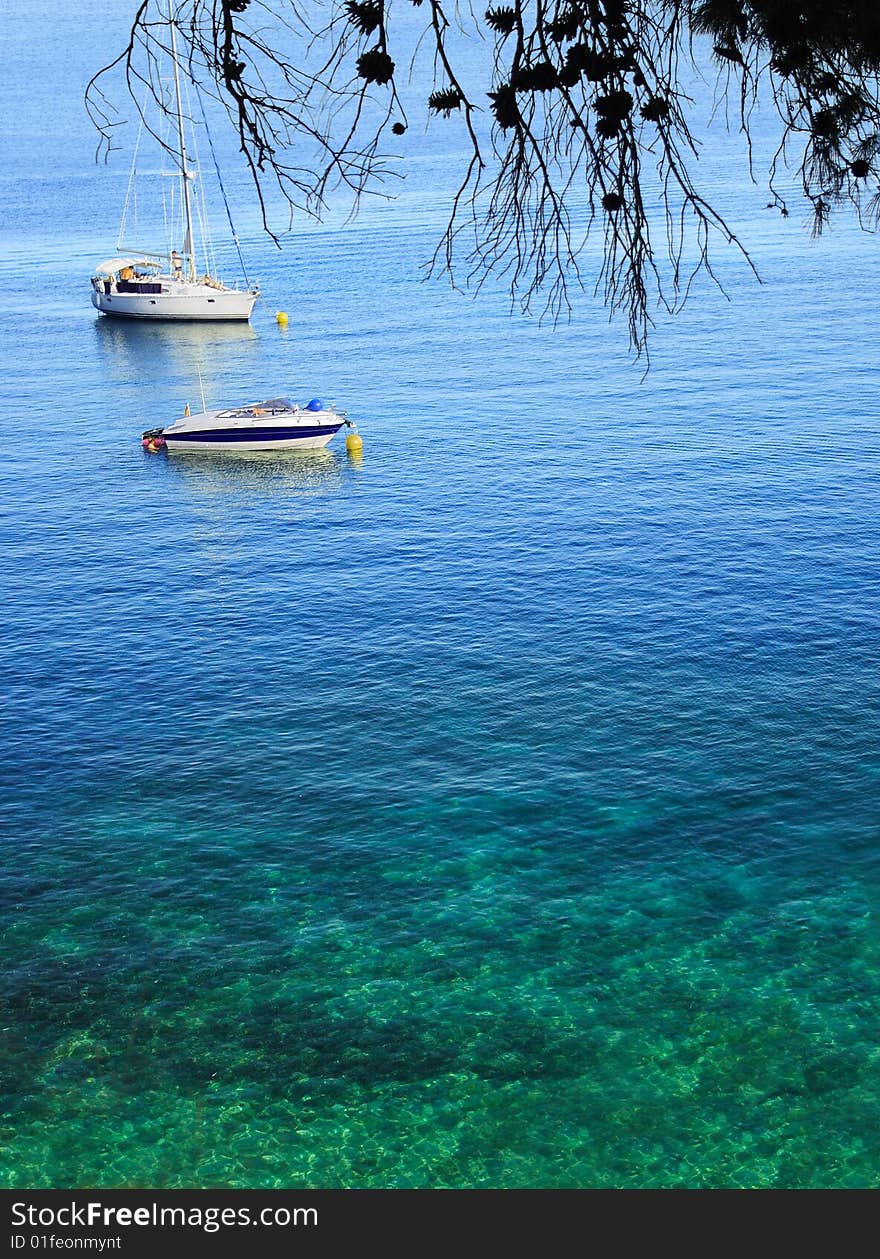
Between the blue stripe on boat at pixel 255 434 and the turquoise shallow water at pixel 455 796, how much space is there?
1655 mm

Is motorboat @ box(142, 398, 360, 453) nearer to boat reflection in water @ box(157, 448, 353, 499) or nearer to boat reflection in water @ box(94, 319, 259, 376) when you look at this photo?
boat reflection in water @ box(157, 448, 353, 499)

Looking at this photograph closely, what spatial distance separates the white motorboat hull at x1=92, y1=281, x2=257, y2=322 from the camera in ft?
342

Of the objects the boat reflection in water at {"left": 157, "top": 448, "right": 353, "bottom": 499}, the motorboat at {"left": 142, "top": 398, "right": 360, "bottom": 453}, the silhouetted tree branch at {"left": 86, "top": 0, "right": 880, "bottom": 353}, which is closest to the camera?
the silhouetted tree branch at {"left": 86, "top": 0, "right": 880, "bottom": 353}

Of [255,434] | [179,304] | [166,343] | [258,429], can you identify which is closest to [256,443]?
[255,434]

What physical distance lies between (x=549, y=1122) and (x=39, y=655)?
102ft

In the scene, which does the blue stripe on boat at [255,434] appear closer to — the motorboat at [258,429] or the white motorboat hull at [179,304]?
the motorboat at [258,429]

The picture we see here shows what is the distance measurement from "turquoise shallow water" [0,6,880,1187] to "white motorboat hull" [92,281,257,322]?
23918mm

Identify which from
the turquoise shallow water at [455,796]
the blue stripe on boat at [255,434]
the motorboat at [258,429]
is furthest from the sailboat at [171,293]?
the blue stripe on boat at [255,434]

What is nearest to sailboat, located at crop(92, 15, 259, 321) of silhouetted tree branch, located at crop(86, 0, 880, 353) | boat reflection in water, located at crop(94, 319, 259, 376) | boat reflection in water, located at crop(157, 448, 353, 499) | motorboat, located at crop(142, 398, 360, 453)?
boat reflection in water, located at crop(94, 319, 259, 376)

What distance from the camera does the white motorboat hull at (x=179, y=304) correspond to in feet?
342

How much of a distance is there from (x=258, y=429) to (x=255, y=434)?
59 centimetres

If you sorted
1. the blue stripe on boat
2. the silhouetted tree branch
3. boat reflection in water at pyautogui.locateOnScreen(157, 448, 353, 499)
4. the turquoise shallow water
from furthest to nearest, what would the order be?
the blue stripe on boat → boat reflection in water at pyautogui.locateOnScreen(157, 448, 353, 499) → the turquoise shallow water → the silhouetted tree branch

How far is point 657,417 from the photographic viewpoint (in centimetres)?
7719

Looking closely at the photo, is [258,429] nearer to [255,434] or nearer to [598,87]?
[255,434]
